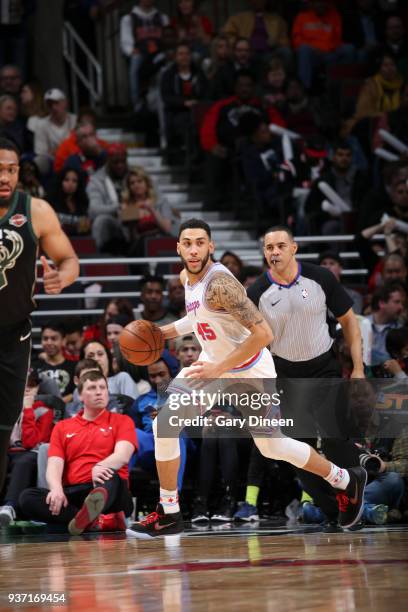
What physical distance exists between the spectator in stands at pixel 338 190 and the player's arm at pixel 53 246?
7.78m

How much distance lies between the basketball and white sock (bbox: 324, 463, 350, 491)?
4.40ft

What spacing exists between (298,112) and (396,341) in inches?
253

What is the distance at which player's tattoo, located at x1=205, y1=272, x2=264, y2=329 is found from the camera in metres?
7.27

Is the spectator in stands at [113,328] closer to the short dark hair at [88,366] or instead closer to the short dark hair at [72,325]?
the short dark hair at [72,325]

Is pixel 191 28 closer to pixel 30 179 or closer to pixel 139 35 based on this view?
pixel 139 35

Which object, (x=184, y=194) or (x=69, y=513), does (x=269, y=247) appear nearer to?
(x=69, y=513)

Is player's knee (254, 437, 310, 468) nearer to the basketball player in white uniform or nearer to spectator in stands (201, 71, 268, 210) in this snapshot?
the basketball player in white uniform

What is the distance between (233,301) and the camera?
23.9 ft

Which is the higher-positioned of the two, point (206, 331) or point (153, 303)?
point (206, 331)

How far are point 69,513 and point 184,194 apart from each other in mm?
7316

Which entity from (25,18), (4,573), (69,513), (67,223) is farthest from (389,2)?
(4,573)

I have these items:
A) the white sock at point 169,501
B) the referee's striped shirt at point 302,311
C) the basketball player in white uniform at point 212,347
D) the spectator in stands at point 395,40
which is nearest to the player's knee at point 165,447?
the basketball player in white uniform at point 212,347

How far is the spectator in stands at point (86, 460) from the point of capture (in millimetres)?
8828

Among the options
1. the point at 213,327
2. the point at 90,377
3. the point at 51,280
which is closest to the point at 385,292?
the point at 90,377
